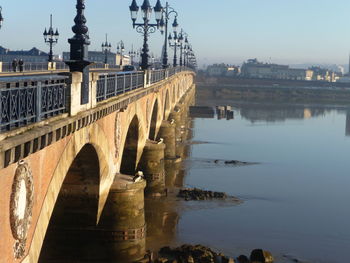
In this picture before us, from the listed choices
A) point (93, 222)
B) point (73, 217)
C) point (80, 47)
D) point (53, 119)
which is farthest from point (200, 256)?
Answer: point (53, 119)

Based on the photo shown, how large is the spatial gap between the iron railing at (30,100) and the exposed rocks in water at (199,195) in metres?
17.3

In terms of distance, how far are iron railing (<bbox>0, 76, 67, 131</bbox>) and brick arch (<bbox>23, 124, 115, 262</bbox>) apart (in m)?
1.05

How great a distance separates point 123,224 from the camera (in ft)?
60.8

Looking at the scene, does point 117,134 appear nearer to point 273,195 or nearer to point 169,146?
point 273,195

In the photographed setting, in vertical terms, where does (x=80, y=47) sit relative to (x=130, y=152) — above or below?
above

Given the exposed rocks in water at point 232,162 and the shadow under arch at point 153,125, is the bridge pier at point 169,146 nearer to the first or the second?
the shadow under arch at point 153,125

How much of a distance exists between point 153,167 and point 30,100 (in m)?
19.2

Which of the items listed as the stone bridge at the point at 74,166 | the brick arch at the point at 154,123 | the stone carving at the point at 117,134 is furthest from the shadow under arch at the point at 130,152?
the brick arch at the point at 154,123

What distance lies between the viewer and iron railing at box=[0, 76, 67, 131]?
8.57 metres

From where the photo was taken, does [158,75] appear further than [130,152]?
Yes

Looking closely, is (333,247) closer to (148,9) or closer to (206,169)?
(148,9)

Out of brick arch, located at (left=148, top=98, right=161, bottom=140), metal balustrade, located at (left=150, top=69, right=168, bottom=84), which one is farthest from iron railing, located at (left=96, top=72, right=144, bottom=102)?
brick arch, located at (left=148, top=98, right=161, bottom=140)

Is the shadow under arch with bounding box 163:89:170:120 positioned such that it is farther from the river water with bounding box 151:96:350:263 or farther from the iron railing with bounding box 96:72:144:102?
the iron railing with bounding box 96:72:144:102

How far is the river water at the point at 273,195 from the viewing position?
22328 millimetres
